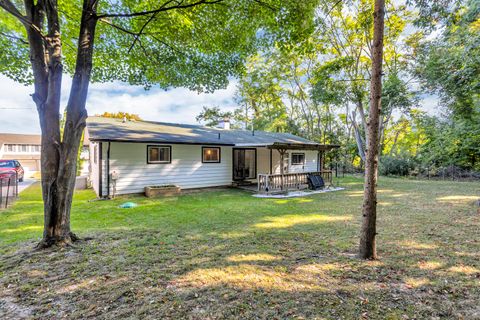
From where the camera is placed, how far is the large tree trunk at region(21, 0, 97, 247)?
3770 mm

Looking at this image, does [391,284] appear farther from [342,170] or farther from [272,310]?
[342,170]

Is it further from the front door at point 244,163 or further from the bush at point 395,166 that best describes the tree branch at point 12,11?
the bush at point 395,166

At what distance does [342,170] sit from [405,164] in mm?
4672

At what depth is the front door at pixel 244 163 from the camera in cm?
1256

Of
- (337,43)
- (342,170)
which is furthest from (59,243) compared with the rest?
(342,170)

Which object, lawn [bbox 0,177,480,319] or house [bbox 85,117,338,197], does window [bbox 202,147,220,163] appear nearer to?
house [bbox 85,117,338,197]

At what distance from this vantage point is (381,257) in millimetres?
3611

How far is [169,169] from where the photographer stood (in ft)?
33.4

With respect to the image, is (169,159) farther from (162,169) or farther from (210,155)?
(210,155)

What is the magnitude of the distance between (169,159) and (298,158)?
8.17 meters

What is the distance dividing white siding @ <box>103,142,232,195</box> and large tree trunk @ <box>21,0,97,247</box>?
16.9 feet

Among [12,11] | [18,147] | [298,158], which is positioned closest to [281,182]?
[298,158]

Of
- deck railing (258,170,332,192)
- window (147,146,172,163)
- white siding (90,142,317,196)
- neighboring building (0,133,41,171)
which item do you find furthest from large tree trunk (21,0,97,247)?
neighboring building (0,133,41,171)

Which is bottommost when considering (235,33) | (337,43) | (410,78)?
(235,33)
